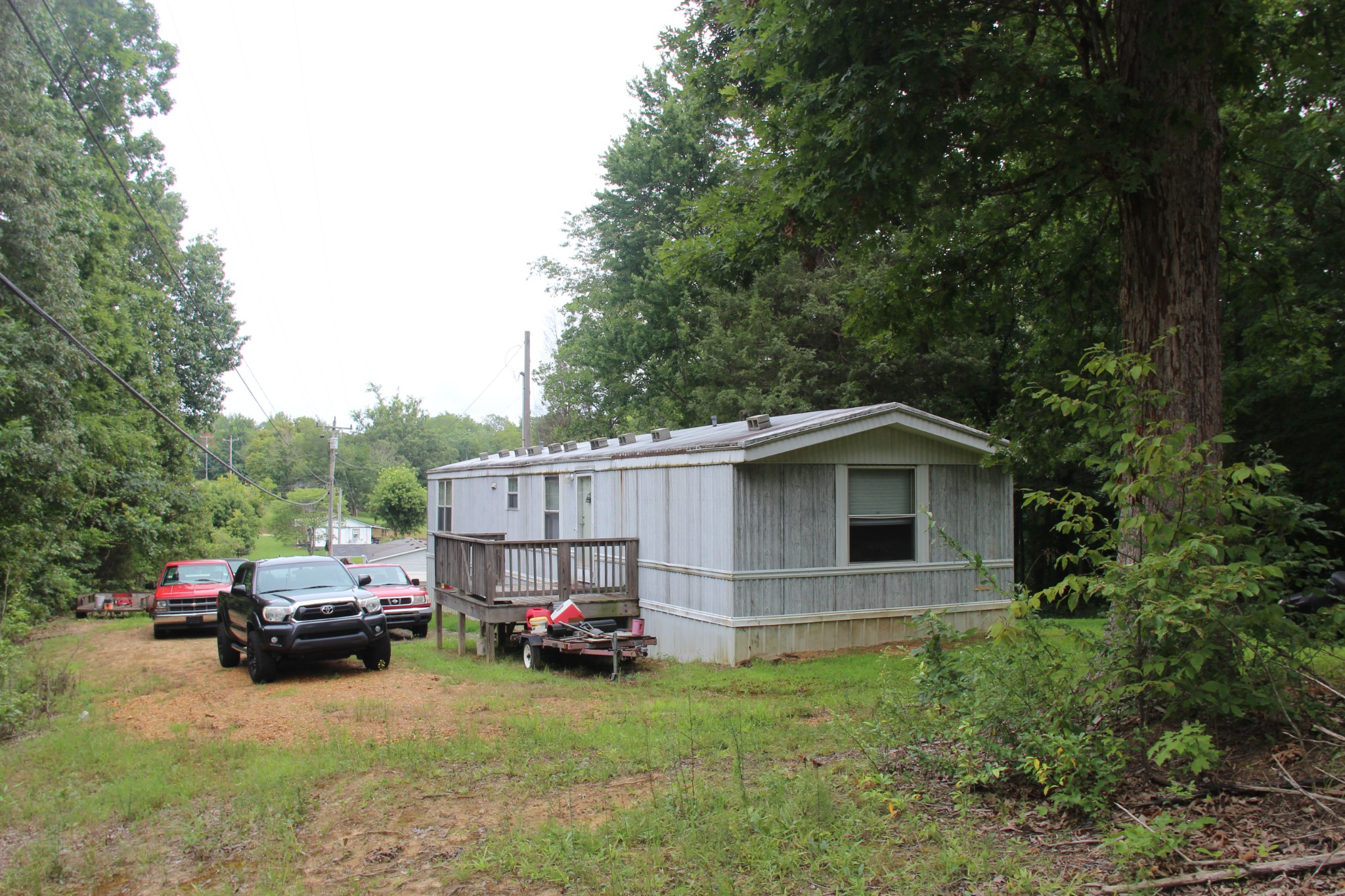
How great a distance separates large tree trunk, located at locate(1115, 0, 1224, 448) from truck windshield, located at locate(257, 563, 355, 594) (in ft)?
34.0

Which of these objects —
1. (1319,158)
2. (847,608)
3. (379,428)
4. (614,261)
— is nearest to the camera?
(1319,158)

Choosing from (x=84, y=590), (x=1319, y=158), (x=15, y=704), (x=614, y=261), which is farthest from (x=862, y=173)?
(x=84, y=590)

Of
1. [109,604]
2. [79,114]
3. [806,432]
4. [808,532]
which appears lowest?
[109,604]

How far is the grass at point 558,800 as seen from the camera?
4535 mm

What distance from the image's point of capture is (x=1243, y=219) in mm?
9469

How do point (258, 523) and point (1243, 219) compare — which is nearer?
point (1243, 219)

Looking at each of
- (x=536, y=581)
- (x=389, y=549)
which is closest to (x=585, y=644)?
(x=536, y=581)

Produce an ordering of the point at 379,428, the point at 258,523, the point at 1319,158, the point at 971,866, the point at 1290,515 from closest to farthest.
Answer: the point at 971,866, the point at 1290,515, the point at 1319,158, the point at 258,523, the point at 379,428

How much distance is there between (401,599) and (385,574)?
98 centimetres

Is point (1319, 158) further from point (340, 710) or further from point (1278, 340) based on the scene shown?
point (340, 710)

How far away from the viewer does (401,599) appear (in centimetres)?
1864

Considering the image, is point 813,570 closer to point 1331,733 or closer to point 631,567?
point 631,567

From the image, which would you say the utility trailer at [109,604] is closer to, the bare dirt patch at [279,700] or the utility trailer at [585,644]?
the bare dirt patch at [279,700]

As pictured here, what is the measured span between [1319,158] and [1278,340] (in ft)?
9.65
